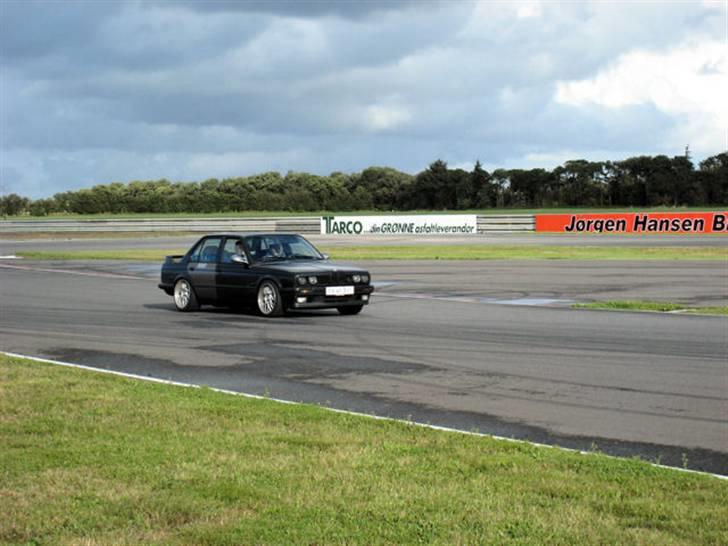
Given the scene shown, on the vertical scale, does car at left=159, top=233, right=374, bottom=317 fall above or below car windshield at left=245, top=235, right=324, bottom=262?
below

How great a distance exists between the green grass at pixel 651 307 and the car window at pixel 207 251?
21.4ft

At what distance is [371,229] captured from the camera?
222 ft

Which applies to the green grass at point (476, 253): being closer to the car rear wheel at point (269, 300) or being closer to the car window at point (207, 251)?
the car window at point (207, 251)

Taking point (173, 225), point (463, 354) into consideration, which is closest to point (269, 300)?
point (463, 354)

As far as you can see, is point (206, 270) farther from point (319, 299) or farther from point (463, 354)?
point (463, 354)

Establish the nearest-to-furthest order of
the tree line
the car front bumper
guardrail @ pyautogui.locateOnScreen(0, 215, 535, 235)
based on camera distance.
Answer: the car front bumper, guardrail @ pyautogui.locateOnScreen(0, 215, 535, 235), the tree line

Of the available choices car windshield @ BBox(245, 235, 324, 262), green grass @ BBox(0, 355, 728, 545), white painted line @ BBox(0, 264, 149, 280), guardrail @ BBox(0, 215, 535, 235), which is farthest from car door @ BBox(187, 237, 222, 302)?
guardrail @ BBox(0, 215, 535, 235)

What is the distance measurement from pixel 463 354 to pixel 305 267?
5.80 metres

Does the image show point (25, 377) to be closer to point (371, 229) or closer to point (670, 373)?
point (670, 373)

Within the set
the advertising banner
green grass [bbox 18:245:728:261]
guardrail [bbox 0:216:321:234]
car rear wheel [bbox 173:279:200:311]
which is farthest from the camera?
guardrail [bbox 0:216:321:234]

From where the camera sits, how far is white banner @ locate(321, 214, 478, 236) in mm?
65875

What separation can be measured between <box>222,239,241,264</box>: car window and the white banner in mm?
46171

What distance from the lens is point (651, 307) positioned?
18.8 meters

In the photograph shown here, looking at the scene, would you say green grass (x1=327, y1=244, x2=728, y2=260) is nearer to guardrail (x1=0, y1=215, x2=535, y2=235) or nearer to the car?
guardrail (x1=0, y1=215, x2=535, y2=235)
